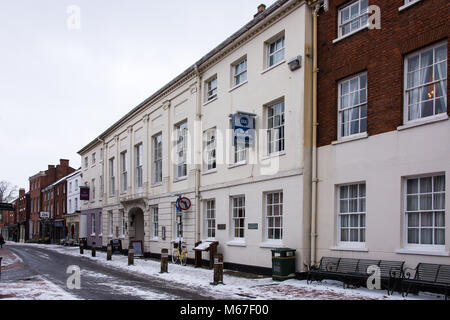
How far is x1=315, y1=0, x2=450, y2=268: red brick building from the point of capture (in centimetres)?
1127

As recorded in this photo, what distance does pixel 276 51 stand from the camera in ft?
56.2

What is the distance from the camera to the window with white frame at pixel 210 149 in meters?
20.9

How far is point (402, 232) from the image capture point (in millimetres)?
11867

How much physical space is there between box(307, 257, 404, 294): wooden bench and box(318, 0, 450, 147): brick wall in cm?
372

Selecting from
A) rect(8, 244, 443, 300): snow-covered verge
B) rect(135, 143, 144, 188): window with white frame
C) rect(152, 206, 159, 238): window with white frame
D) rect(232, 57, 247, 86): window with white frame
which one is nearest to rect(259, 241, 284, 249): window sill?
rect(8, 244, 443, 300): snow-covered verge

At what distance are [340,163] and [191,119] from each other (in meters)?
10.7

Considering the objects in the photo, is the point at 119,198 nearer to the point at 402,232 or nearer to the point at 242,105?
the point at 242,105

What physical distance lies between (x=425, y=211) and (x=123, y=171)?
25.9m

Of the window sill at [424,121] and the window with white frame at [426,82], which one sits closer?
the window sill at [424,121]

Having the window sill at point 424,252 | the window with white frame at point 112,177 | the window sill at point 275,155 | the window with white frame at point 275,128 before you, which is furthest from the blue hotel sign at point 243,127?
the window with white frame at point 112,177

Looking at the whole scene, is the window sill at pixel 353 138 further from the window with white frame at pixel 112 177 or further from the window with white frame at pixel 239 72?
the window with white frame at pixel 112 177

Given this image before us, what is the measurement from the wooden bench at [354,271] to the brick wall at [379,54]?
3.72 meters
